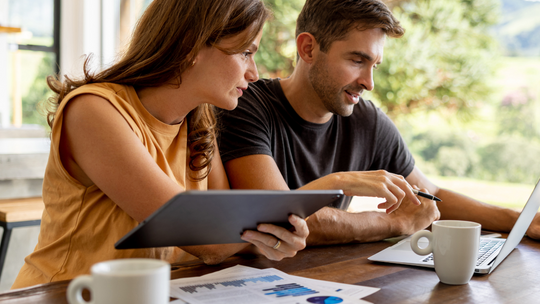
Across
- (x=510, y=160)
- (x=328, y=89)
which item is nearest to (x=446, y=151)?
(x=510, y=160)

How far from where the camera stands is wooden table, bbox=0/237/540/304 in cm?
79

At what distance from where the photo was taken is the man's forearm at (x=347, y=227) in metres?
1.14

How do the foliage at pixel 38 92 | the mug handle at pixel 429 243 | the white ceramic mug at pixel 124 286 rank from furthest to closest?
the foliage at pixel 38 92 < the mug handle at pixel 429 243 < the white ceramic mug at pixel 124 286

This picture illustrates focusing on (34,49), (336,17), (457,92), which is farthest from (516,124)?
(34,49)

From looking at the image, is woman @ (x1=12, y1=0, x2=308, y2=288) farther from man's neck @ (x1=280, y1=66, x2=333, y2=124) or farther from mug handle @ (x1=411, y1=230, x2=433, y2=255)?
man's neck @ (x1=280, y1=66, x2=333, y2=124)

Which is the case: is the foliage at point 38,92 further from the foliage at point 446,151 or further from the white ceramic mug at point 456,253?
the white ceramic mug at point 456,253

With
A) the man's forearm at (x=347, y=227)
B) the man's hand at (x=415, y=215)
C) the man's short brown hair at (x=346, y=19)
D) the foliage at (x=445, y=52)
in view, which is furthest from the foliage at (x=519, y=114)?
the man's forearm at (x=347, y=227)

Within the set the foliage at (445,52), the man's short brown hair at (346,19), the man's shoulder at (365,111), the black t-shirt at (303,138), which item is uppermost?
→ the foliage at (445,52)

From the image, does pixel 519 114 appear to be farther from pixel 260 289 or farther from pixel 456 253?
pixel 260 289

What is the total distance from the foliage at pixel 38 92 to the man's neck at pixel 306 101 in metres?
4.52

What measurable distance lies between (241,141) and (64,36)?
4556 millimetres

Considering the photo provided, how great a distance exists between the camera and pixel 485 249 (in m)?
1.12

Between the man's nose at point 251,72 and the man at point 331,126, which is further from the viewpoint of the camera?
the man at point 331,126

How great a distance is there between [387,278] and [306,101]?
2.74 ft
